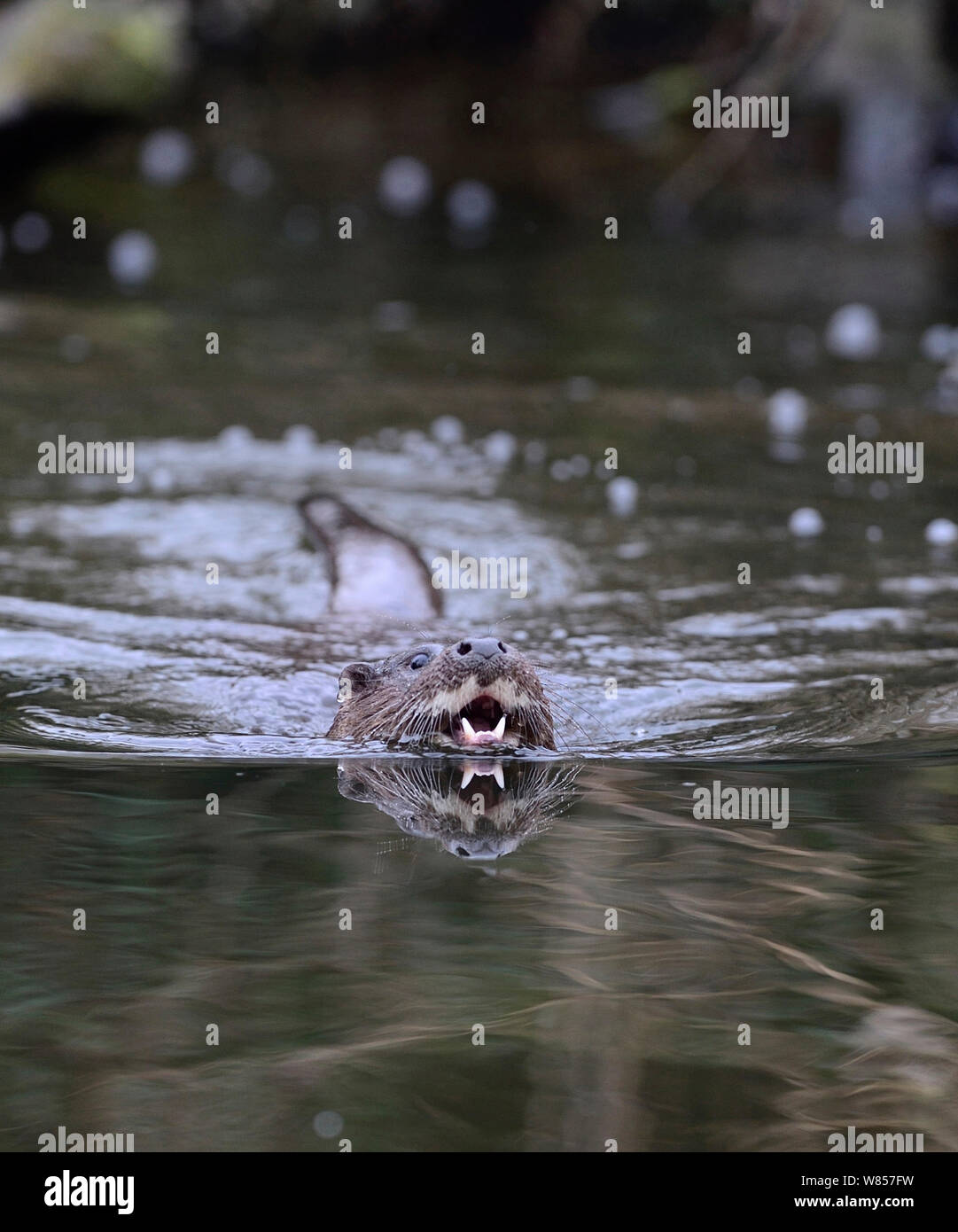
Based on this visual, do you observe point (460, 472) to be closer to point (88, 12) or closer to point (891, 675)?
point (891, 675)

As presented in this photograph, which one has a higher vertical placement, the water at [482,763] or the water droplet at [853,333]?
the water droplet at [853,333]

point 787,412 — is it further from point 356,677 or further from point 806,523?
point 356,677

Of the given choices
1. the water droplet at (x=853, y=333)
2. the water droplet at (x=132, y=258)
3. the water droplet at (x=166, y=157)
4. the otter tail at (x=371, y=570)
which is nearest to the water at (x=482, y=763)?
the otter tail at (x=371, y=570)

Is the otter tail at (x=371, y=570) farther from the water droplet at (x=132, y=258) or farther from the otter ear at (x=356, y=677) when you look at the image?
the water droplet at (x=132, y=258)

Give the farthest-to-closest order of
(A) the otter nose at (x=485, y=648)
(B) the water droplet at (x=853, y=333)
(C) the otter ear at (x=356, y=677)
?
(B) the water droplet at (x=853, y=333) < (C) the otter ear at (x=356, y=677) < (A) the otter nose at (x=485, y=648)

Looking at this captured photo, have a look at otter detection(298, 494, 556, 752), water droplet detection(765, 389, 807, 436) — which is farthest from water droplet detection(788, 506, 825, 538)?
otter detection(298, 494, 556, 752)

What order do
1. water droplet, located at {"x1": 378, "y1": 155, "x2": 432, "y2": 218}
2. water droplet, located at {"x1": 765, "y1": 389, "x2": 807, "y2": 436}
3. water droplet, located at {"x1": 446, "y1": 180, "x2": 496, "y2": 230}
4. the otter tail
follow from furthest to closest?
water droplet, located at {"x1": 378, "y1": 155, "x2": 432, "y2": 218}
water droplet, located at {"x1": 446, "y1": 180, "x2": 496, "y2": 230}
water droplet, located at {"x1": 765, "y1": 389, "x2": 807, "y2": 436}
the otter tail

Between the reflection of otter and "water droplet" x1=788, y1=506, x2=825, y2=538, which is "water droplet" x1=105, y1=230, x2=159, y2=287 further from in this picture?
the reflection of otter

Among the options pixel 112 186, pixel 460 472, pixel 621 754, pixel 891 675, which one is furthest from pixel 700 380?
pixel 112 186
